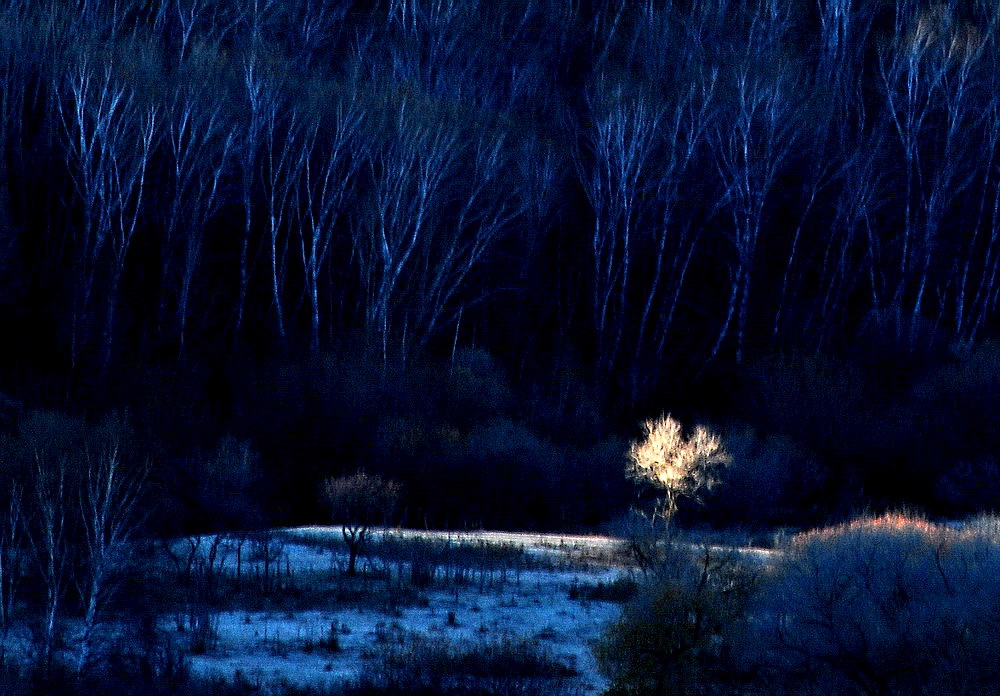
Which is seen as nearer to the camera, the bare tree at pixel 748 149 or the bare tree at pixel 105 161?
the bare tree at pixel 105 161

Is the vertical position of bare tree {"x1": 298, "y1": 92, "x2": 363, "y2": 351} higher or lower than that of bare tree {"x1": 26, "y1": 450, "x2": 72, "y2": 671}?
higher

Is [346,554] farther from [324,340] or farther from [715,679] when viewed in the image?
[324,340]

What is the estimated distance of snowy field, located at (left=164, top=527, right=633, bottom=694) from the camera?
734 inches

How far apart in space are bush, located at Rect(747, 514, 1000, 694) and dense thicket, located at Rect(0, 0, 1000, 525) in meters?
19.7

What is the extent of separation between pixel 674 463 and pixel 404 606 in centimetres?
1091

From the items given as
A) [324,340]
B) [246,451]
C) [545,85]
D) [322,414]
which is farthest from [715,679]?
[545,85]

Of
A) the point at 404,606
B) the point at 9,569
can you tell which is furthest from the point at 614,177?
the point at 9,569

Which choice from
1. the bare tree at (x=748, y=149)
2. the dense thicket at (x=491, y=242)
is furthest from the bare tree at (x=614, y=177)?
the bare tree at (x=748, y=149)

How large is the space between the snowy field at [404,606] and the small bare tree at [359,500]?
0.58 m

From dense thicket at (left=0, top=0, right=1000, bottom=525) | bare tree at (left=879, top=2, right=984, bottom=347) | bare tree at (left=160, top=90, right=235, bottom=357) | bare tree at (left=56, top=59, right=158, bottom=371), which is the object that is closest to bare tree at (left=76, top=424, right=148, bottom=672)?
dense thicket at (left=0, top=0, right=1000, bottom=525)

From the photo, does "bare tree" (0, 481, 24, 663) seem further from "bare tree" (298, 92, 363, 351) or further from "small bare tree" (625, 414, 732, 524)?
"bare tree" (298, 92, 363, 351)

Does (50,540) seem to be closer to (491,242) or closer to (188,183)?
(188,183)

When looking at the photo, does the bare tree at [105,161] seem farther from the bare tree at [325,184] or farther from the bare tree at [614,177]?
the bare tree at [614,177]

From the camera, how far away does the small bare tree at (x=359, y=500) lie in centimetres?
2928
